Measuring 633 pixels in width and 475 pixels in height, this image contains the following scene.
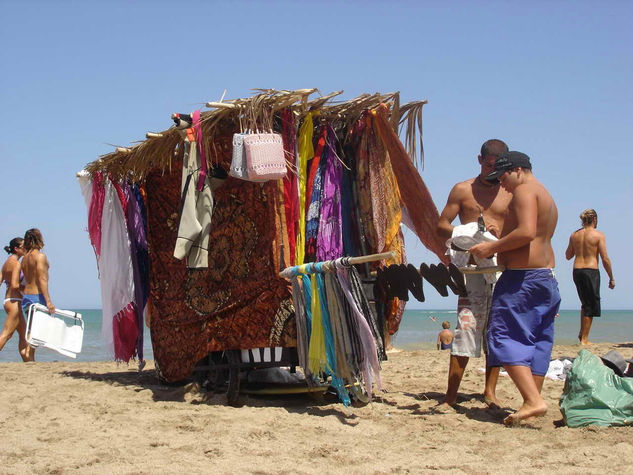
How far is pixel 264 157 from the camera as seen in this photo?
5203 millimetres

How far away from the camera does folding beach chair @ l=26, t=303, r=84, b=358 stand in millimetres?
8398

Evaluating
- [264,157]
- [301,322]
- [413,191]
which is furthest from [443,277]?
[264,157]

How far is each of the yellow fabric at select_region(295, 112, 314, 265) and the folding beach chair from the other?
152 inches

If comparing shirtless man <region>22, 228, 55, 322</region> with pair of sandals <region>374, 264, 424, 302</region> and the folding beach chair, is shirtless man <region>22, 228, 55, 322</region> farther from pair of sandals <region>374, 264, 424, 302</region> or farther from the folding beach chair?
pair of sandals <region>374, 264, 424, 302</region>

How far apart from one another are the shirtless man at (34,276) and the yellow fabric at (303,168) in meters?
4.57

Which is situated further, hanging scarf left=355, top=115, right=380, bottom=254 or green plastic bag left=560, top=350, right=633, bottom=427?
hanging scarf left=355, top=115, right=380, bottom=254

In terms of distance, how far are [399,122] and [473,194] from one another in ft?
2.84

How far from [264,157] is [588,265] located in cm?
637

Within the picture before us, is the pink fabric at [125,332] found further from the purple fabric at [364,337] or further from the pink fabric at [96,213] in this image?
the purple fabric at [364,337]

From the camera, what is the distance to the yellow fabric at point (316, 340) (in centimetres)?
502

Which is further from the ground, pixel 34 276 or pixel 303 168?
pixel 303 168

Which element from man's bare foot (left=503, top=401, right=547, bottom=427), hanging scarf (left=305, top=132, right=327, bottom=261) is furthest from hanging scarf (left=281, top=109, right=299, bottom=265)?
man's bare foot (left=503, top=401, right=547, bottom=427)

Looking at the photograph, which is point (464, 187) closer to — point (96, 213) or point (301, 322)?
point (301, 322)

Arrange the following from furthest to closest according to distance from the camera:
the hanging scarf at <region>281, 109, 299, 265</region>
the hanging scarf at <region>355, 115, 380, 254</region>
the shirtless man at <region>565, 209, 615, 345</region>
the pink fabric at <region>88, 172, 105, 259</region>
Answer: the shirtless man at <region>565, 209, 615, 345</region> → the pink fabric at <region>88, 172, 105, 259</region> → the hanging scarf at <region>355, 115, 380, 254</region> → the hanging scarf at <region>281, 109, 299, 265</region>
